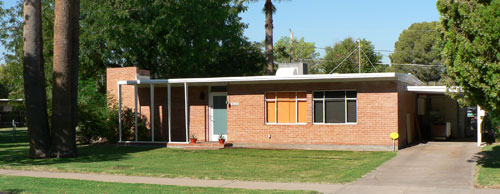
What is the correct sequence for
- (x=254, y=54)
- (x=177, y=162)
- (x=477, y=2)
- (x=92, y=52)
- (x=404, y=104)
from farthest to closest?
(x=254, y=54) < (x=92, y=52) < (x=404, y=104) < (x=177, y=162) < (x=477, y=2)

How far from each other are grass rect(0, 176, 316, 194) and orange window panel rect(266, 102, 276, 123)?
33.2ft

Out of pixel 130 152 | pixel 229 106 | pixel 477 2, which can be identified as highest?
pixel 477 2

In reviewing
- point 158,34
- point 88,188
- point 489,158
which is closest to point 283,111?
point 489,158

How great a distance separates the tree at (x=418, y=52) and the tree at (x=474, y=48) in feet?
179

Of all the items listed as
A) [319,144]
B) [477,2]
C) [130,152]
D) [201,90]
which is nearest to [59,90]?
[130,152]

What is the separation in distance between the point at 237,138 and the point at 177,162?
570 cm

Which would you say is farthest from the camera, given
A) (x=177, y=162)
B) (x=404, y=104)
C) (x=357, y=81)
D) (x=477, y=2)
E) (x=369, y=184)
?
(x=404, y=104)

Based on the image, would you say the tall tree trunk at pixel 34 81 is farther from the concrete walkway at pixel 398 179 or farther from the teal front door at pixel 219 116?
the teal front door at pixel 219 116

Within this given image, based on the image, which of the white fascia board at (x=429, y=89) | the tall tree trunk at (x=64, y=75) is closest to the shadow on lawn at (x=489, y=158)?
the white fascia board at (x=429, y=89)

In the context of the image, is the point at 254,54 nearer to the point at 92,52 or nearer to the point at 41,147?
the point at 92,52

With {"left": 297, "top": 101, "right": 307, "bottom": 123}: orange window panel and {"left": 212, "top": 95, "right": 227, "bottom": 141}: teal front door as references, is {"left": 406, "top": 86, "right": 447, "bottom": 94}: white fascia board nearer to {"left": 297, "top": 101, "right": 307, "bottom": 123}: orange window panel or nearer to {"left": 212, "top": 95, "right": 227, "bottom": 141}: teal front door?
{"left": 297, "top": 101, "right": 307, "bottom": 123}: orange window panel

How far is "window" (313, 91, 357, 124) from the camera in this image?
2000cm

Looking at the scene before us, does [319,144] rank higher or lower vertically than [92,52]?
lower

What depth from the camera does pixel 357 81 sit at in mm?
19781
